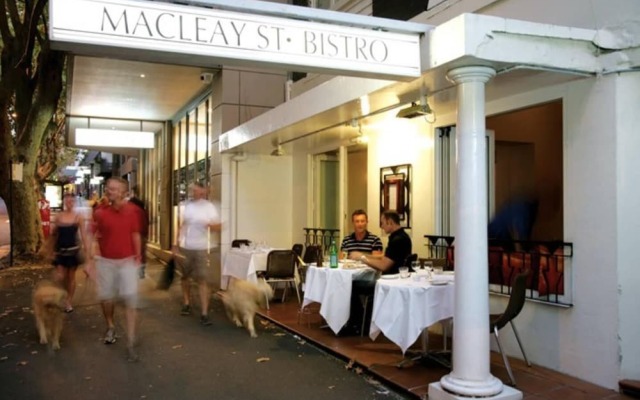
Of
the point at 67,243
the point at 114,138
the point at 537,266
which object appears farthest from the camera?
the point at 114,138

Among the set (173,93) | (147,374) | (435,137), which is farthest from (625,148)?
(173,93)

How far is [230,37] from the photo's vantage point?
3766 millimetres

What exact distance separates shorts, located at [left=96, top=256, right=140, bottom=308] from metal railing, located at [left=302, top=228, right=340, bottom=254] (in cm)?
460

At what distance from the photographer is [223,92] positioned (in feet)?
35.2

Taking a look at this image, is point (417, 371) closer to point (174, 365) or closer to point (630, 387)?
point (630, 387)

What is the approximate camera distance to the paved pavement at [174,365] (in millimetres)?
4789

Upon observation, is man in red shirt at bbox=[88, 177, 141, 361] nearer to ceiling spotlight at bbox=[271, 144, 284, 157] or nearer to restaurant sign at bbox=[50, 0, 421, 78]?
restaurant sign at bbox=[50, 0, 421, 78]

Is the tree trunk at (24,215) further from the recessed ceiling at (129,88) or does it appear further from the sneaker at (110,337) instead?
the sneaker at (110,337)

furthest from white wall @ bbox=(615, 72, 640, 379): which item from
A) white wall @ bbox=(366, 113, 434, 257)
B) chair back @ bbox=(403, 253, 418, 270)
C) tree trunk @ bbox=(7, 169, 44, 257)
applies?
tree trunk @ bbox=(7, 169, 44, 257)

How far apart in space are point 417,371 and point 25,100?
41.3ft

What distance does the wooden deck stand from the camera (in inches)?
178

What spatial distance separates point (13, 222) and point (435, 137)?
12.0 metres

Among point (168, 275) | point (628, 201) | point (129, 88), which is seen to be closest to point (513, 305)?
point (628, 201)

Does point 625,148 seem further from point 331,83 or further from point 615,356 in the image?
point 331,83
